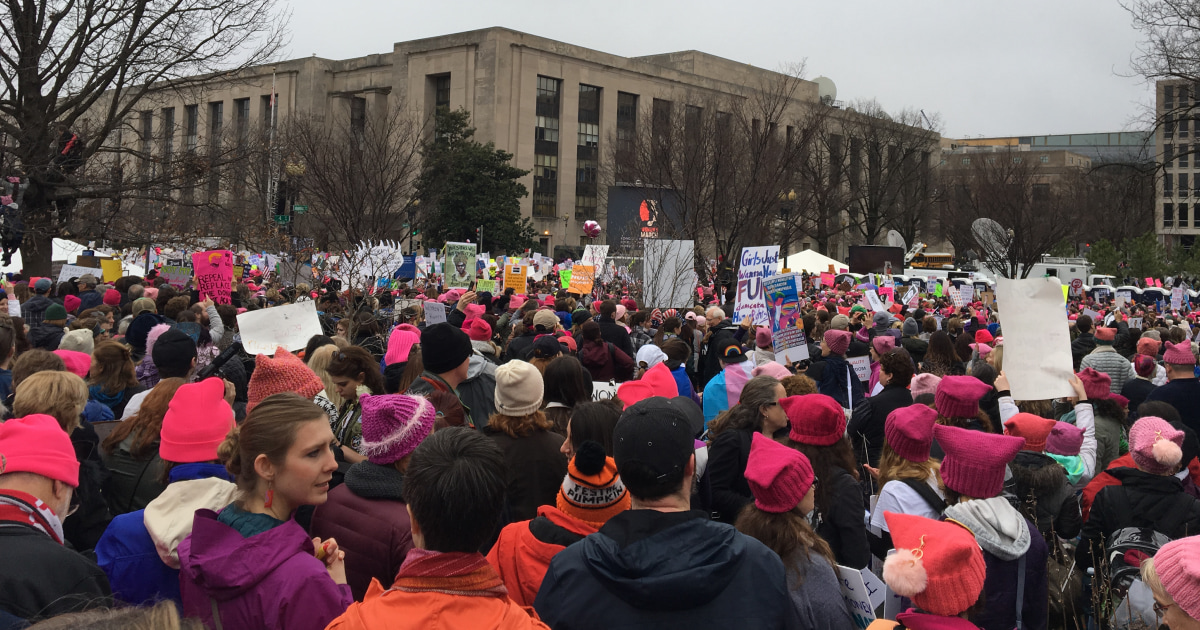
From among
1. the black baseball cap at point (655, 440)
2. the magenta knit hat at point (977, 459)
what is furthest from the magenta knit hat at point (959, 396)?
the black baseball cap at point (655, 440)

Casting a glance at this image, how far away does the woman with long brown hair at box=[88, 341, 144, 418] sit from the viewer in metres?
5.95

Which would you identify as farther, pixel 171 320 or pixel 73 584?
pixel 171 320

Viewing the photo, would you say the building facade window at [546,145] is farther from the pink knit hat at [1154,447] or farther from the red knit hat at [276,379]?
the pink knit hat at [1154,447]

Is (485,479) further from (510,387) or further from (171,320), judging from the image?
(171,320)

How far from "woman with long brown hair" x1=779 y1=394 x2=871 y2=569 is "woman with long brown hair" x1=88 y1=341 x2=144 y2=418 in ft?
13.8

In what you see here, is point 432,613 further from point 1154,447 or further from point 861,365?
point 861,365

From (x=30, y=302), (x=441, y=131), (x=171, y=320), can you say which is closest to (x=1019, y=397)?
(x=171, y=320)

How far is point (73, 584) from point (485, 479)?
1194mm

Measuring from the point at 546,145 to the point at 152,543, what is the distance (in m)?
68.5

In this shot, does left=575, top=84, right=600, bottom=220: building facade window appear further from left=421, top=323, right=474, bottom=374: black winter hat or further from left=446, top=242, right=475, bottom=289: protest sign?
left=421, top=323, right=474, bottom=374: black winter hat

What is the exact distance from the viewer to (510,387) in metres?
4.42

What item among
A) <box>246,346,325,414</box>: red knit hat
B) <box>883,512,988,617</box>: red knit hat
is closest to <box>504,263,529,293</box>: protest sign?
<box>246,346,325,414</box>: red knit hat

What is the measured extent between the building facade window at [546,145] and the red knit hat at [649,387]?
64391mm

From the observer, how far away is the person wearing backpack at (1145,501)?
457 cm
